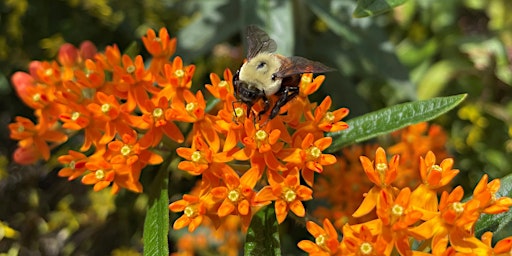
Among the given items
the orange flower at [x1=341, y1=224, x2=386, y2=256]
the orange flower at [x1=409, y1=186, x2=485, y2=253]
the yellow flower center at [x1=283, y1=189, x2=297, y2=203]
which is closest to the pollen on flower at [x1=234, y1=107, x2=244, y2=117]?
the yellow flower center at [x1=283, y1=189, x2=297, y2=203]

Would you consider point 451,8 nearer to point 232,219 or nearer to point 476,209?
point 232,219

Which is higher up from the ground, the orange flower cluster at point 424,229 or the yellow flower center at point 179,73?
the yellow flower center at point 179,73

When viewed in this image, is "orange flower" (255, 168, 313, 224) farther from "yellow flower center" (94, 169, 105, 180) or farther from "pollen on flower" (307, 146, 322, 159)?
"yellow flower center" (94, 169, 105, 180)

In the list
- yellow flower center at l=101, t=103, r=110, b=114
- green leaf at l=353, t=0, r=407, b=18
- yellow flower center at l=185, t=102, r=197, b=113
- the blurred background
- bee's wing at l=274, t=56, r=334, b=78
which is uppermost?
green leaf at l=353, t=0, r=407, b=18

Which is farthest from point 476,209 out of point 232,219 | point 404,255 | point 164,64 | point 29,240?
point 29,240

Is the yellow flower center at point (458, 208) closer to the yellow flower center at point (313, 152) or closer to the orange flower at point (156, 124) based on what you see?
the yellow flower center at point (313, 152)

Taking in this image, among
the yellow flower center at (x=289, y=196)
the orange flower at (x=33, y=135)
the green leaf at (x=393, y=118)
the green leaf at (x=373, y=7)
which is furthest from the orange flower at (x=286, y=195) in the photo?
the orange flower at (x=33, y=135)
